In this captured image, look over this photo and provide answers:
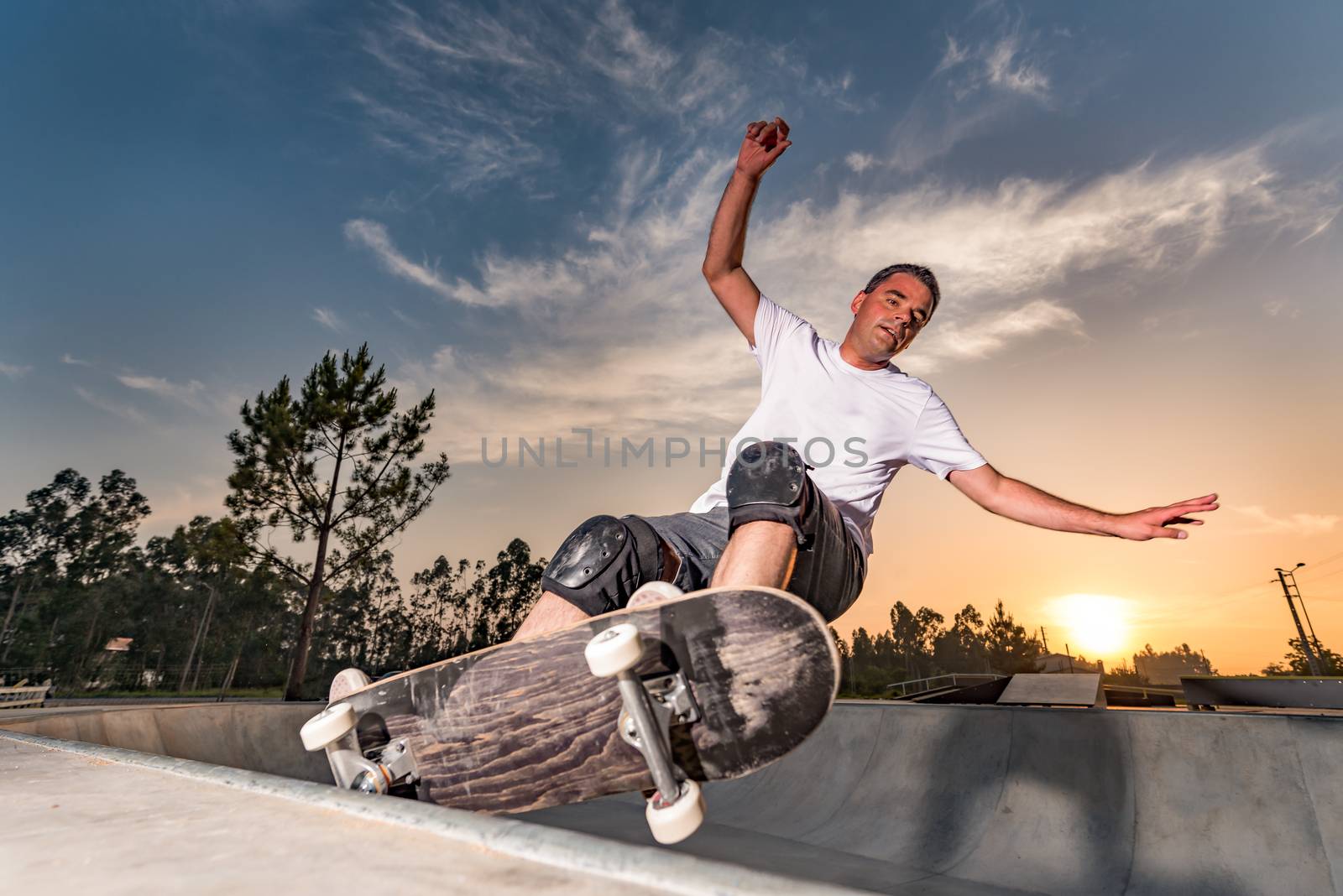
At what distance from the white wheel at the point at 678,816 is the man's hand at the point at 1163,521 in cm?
201

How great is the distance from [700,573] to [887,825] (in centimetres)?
407

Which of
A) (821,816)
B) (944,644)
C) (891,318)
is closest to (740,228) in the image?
(891,318)

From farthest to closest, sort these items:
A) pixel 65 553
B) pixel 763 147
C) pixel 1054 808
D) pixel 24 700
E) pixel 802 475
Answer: pixel 65 553 → pixel 24 700 → pixel 1054 808 → pixel 763 147 → pixel 802 475

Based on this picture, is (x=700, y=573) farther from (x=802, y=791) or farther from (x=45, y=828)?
(x=802, y=791)

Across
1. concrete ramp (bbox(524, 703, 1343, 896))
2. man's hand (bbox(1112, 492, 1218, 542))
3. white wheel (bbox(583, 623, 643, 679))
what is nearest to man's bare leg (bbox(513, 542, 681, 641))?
white wheel (bbox(583, 623, 643, 679))

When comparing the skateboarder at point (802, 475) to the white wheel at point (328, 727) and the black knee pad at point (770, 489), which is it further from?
the white wheel at point (328, 727)

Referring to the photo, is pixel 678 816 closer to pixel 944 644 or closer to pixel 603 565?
pixel 603 565

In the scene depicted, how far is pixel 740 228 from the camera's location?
9.31 ft

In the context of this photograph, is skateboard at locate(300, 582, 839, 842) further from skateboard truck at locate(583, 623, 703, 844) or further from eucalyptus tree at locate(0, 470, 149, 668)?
eucalyptus tree at locate(0, 470, 149, 668)

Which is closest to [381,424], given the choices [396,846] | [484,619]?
[396,846]

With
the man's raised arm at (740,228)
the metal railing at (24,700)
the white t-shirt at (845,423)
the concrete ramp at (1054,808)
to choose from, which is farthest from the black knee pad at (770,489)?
the metal railing at (24,700)

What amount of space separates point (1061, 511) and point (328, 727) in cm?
271

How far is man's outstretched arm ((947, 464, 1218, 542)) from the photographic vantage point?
7.80 feet

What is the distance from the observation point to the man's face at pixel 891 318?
9.08ft
